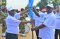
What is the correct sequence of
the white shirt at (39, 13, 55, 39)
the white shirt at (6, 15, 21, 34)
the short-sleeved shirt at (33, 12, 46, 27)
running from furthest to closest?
the short-sleeved shirt at (33, 12, 46, 27) < the white shirt at (6, 15, 21, 34) < the white shirt at (39, 13, 55, 39)

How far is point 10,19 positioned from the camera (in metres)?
6.82

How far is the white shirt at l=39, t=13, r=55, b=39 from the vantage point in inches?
251

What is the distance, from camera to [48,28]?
21.4ft

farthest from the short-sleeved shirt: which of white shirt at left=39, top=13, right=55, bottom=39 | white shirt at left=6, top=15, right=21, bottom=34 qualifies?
white shirt at left=6, top=15, right=21, bottom=34

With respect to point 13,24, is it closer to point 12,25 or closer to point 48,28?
point 12,25

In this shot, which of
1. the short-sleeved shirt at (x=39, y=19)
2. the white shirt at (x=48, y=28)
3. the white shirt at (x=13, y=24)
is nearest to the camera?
the white shirt at (x=48, y=28)

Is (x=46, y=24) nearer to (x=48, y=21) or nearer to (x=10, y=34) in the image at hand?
(x=48, y=21)

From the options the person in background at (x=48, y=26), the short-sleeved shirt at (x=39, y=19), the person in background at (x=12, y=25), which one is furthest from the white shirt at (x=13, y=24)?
the short-sleeved shirt at (x=39, y=19)

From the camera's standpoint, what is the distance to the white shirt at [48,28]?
637 cm

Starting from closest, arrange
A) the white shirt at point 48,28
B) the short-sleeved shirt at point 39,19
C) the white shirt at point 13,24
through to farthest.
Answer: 1. the white shirt at point 48,28
2. the white shirt at point 13,24
3. the short-sleeved shirt at point 39,19

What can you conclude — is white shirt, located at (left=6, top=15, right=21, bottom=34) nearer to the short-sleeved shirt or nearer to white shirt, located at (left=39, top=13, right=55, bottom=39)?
white shirt, located at (left=39, top=13, right=55, bottom=39)

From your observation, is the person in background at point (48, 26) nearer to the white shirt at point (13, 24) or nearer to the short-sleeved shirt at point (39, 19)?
the white shirt at point (13, 24)

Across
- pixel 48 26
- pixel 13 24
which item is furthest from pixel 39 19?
pixel 48 26

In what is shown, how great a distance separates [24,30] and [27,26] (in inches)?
16.9
